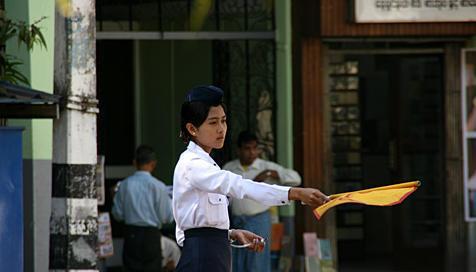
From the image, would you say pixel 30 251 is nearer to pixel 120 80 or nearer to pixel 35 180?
pixel 35 180

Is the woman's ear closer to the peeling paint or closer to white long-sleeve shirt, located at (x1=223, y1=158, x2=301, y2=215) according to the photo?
the peeling paint

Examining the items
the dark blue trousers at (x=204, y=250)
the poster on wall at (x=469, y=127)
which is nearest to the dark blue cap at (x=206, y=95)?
the dark blue trousers at (x=204, y=250)

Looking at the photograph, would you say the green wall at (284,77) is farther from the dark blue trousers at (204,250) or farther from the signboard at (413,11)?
the dark blue trousers at (204,250)

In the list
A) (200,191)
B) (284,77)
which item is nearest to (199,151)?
(200,191)

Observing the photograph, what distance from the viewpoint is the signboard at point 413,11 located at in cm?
1212

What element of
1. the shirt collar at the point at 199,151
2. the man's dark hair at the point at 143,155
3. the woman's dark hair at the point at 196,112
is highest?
the woman's dark hair at the point at 196,112

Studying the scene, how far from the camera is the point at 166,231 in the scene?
44.4 ft

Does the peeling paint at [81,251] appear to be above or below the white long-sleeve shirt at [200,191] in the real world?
below

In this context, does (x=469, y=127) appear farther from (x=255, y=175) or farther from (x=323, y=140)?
(x=255, y=175)

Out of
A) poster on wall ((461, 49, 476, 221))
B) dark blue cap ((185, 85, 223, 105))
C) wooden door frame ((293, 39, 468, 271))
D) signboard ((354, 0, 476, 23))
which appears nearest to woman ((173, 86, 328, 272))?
dark blue cap ((185, 85, 223, 105))

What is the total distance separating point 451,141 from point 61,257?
21.8 ft

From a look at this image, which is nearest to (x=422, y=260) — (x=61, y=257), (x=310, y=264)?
(x=310, y=264)

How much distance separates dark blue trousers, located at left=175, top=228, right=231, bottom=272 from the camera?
6.19m

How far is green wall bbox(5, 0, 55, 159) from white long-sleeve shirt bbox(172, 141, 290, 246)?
4892 mm
